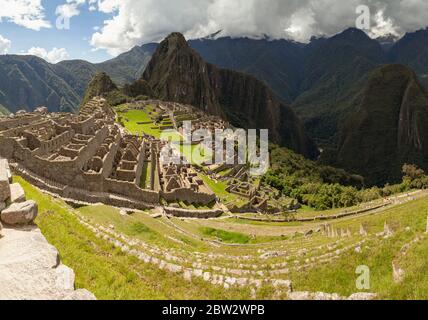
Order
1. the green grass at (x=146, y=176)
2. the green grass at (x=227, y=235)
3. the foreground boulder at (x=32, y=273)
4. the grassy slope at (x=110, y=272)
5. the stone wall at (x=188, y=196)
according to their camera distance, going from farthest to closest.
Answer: the stone wall at (x=188, y=196) < the green grass at (x=146, y=176) < the green grass at (x=227, y=235) < the grassy slope at (x=110, y=272) < the foreground boulder at (x=32, y=273)

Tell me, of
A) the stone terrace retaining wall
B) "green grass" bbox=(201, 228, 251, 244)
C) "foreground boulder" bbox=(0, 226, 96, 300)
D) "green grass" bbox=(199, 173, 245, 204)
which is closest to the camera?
"foreground boulder" bbox=(0, 226, 96, 300)

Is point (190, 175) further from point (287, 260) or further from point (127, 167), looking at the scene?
point (287, 260)

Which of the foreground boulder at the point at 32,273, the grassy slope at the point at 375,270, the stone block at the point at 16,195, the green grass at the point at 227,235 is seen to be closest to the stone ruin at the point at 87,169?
the green grass at the point at 227,235

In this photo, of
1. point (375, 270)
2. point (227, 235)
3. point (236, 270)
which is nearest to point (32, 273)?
point (236, 270)

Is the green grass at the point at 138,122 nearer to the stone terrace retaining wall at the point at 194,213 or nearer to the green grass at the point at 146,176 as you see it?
the green grass at the point at 146,176

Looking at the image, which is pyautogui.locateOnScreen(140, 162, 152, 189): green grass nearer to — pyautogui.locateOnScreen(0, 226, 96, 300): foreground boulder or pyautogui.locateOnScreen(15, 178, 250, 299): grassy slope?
pyautogui.locateOnScreen(15, 178, 250, 299): grassy slope

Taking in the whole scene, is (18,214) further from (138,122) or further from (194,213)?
(138,122)

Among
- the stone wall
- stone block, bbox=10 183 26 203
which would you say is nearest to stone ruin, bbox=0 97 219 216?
the stone wall
